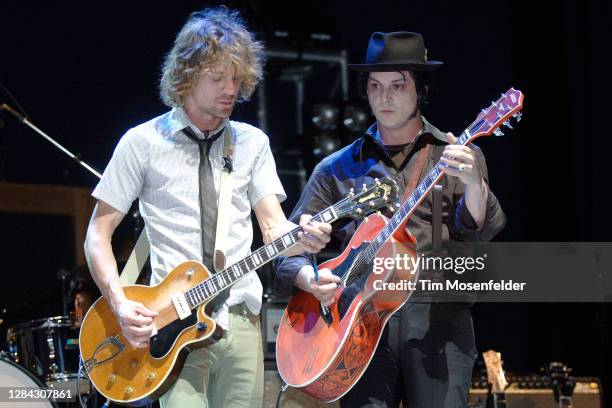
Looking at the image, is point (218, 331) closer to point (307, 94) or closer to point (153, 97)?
point (153, 97)

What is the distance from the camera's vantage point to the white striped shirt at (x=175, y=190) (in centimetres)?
379

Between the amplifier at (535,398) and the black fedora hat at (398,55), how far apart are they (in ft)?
9.91

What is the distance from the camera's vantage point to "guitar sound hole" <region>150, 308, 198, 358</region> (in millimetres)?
3699

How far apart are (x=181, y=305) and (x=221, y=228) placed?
13.5 inches

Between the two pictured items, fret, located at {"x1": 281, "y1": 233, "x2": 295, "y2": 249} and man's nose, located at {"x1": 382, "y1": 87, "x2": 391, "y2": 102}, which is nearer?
fret, located at {"x1": 281, "y1": 233, "x2": 295, "y2": 249}

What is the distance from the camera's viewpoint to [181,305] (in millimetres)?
3717

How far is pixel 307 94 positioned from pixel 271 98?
433 millimetres

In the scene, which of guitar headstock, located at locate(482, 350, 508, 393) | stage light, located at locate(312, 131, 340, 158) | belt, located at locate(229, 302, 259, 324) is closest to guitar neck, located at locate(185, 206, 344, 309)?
belt, located at locate(229, 302, 259, 324)

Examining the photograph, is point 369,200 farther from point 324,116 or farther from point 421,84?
point 324,116

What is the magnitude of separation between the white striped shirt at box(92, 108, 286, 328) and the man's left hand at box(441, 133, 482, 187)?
0.80m

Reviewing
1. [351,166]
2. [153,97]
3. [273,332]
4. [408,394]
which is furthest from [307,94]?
[408,394]

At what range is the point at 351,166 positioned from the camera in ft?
13.5

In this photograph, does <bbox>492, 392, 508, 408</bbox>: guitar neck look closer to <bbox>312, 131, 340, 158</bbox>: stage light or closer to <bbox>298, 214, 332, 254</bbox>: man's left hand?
<bbox>312, 131, 340, 158</bbox>: stage light

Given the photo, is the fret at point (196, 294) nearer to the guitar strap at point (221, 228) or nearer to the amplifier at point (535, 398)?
the guitar strap at point (221, 228)
